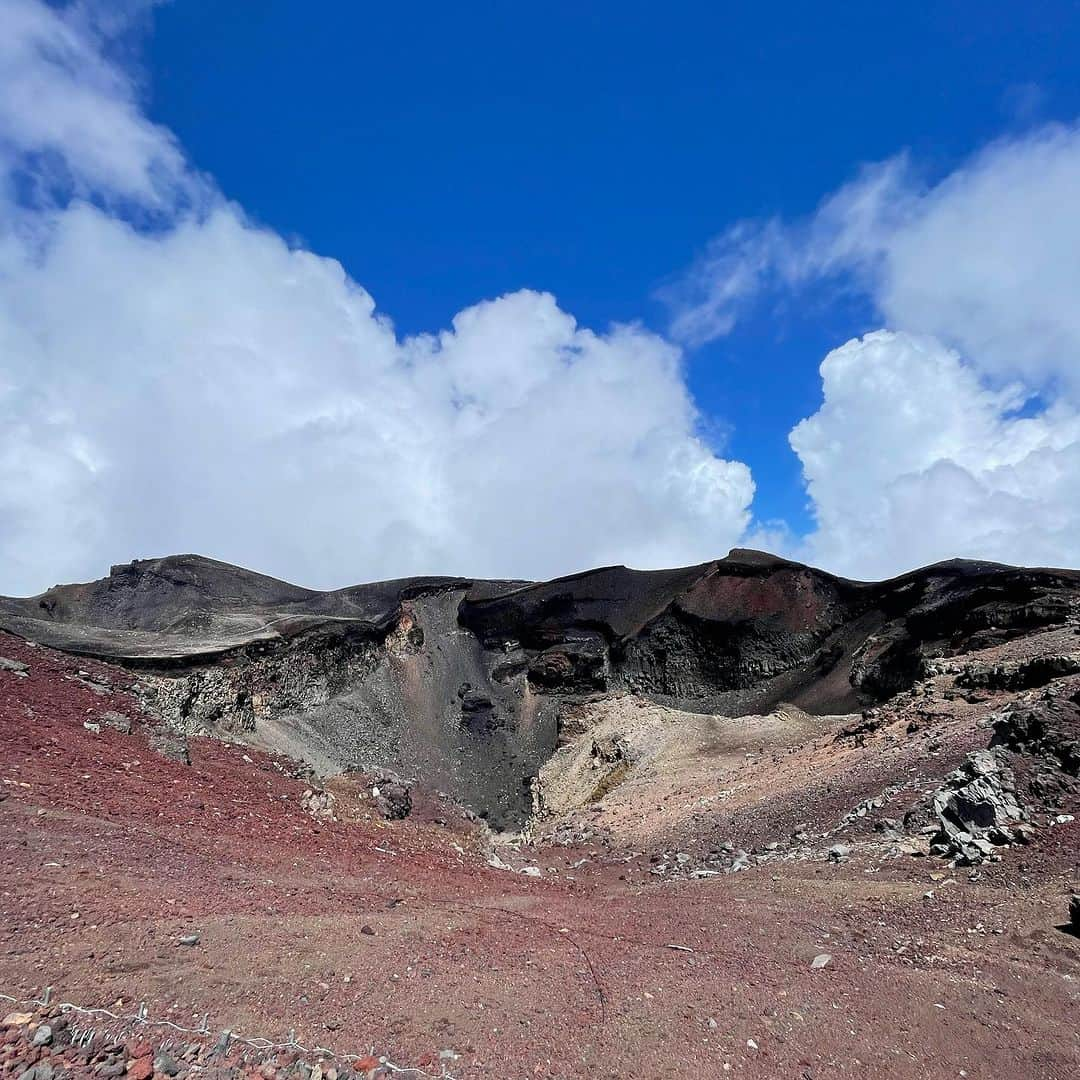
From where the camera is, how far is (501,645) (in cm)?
4384

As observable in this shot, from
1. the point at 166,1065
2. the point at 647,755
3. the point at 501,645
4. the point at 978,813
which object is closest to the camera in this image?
the point at 166,1065

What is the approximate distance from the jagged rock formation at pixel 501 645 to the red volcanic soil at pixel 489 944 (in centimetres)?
988

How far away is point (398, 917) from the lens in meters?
8.23

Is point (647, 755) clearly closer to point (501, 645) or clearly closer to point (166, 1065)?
point (501, 645)

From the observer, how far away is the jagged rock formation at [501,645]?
27.8 m

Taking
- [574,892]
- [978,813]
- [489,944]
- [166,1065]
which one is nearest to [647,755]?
[574,892]

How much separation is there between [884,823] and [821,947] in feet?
18.7

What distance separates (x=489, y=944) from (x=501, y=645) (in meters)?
36.3

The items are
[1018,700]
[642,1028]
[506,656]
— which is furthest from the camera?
[506,656]

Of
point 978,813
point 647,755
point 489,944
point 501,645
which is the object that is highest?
point 501,645

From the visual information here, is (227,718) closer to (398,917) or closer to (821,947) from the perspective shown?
(398,917)

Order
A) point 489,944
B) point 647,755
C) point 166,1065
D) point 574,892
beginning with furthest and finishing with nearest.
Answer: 1. point 647,755
2. point 574,892
3. point 489,944
4. point 166,1065

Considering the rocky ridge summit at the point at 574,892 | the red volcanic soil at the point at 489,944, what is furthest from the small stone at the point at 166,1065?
the red volcanic soil at the point at 489,944

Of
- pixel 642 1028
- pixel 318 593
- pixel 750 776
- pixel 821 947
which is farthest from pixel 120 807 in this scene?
pixel 318 593
